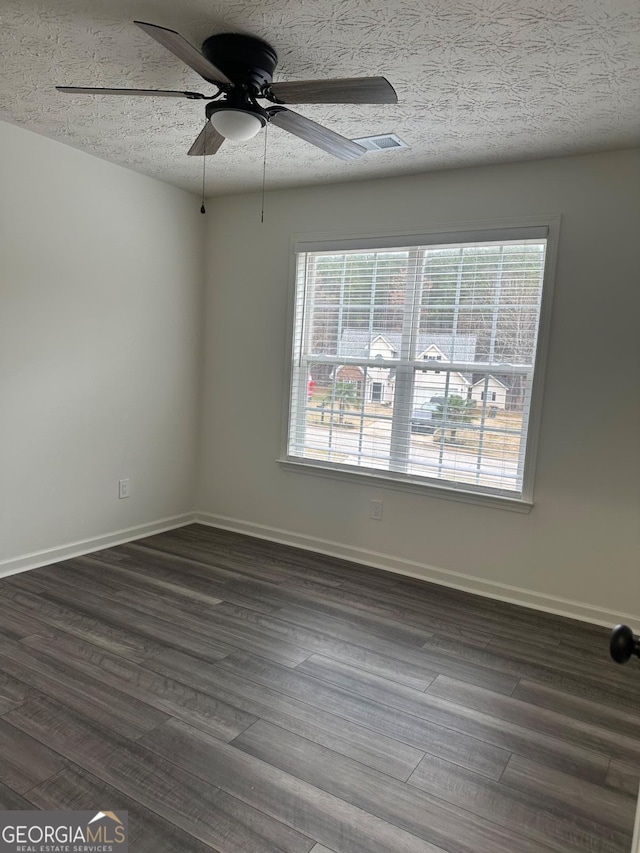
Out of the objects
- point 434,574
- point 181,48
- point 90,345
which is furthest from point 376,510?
point 181,48

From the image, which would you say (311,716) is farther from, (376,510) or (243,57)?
(243,57)

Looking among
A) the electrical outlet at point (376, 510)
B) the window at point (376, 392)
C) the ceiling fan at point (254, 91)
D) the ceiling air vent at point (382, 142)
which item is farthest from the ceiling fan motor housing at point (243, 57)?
the electrical outlet at point (376, 510)

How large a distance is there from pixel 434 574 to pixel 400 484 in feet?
2.04

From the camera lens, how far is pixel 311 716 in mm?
2246

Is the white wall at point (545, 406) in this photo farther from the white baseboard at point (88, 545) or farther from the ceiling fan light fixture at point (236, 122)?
the ceiling fan light fixture at point (236, 122)

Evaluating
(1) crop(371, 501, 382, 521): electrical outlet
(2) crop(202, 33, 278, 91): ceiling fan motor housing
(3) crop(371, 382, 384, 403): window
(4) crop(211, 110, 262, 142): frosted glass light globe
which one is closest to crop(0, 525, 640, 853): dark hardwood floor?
(1) crop(371, 501, 382, 521): electrical outlet

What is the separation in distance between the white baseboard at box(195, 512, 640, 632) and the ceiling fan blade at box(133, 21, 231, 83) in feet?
9.78

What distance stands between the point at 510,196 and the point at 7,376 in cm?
313

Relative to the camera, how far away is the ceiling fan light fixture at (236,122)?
2.16m

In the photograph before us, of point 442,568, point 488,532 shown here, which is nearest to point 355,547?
point 442,568

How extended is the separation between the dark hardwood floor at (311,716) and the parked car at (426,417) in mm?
1045

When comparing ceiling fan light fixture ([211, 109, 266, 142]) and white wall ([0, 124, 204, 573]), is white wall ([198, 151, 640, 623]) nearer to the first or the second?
white wall ([0, 124, 204, 573])

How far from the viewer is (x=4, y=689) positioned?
2.28 metres

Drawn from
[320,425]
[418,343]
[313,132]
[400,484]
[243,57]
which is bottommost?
[400,484]
